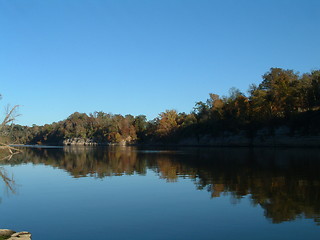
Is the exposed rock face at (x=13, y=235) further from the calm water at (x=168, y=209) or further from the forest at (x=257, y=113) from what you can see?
the forest at (x=257, y=113)

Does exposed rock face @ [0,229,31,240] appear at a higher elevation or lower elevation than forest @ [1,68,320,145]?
lower

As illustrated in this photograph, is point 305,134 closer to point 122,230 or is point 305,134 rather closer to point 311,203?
point 311,203

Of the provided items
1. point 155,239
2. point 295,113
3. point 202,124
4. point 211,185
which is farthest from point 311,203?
point 202,124

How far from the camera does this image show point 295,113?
7519 cm

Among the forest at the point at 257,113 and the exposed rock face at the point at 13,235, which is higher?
the forest at the point at 257,113

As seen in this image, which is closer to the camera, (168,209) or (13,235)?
(13,235)

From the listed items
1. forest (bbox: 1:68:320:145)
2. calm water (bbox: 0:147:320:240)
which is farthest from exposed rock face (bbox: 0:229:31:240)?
forest (bbox: 1:68:320:145)

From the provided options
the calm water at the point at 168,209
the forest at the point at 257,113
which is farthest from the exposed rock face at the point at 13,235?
the forest at the point at 257,113

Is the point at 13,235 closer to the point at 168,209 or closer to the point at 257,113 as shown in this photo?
the point at 168,209

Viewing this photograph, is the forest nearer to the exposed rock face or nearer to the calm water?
the calm water

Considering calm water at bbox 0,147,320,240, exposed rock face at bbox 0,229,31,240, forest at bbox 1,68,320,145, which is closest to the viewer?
exposed rock face at bbox 0,229,31,240

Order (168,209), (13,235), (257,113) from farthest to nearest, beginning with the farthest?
1. (257,113)
2. (168,209)
3. (13,235)

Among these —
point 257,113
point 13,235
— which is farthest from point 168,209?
point 257,113

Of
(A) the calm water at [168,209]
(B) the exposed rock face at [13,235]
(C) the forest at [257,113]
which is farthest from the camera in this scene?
(C) the forest at [257,113]
